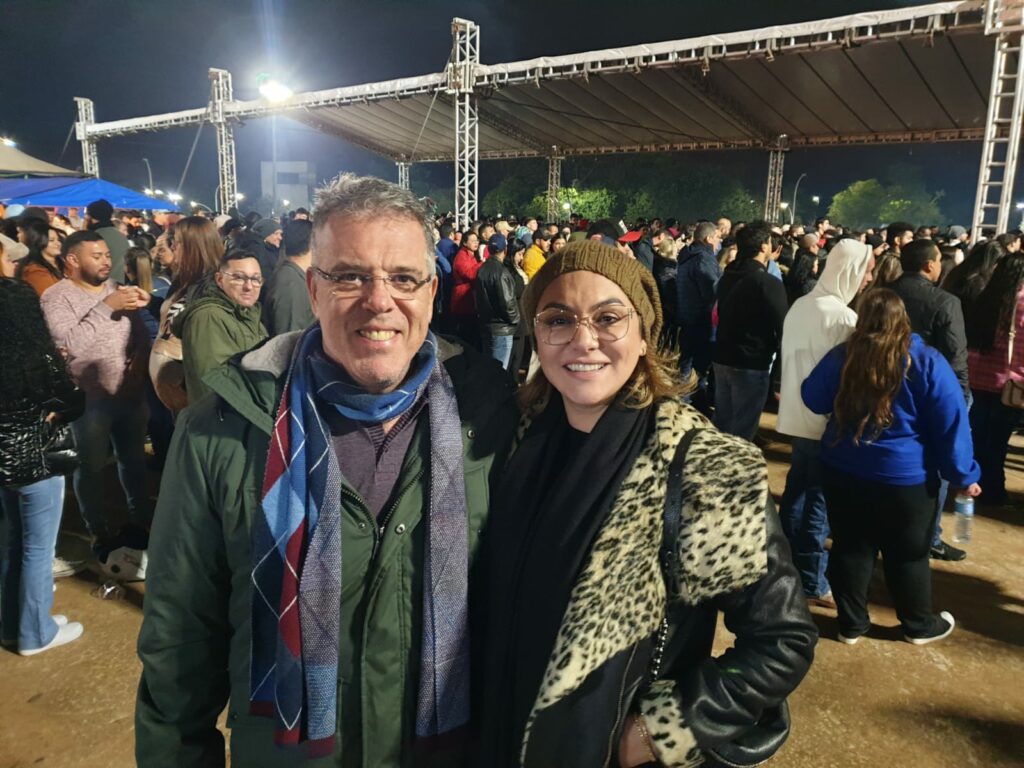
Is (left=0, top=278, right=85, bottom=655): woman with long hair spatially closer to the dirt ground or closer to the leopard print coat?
the dirt ground

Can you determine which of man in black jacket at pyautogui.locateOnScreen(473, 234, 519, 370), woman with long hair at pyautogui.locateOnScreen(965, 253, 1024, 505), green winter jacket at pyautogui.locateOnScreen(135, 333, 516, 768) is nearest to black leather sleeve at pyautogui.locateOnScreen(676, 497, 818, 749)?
green winter jacket at pyautogui.locateOnScreen(135, 333, 516, 768)

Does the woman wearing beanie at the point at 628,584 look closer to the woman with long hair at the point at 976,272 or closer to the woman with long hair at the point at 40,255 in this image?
the woman with long hair at the point at 976,272

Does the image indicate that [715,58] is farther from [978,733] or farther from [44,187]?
[44,187]

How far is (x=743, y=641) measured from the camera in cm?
133

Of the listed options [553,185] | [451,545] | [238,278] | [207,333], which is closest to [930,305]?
[451,545]

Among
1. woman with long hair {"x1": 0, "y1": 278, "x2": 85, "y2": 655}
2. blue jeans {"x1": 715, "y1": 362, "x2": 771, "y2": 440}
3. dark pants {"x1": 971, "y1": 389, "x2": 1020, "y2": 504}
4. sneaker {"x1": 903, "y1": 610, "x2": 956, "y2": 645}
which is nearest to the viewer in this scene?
woman with long hair {"x1": 0, "y1": 278, "x2": 85, "y2": 655}

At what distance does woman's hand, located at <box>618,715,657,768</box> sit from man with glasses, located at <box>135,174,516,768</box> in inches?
14.2

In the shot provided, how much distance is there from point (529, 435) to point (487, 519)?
221mm

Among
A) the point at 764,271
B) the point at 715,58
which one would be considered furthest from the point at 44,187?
the point at 764,271

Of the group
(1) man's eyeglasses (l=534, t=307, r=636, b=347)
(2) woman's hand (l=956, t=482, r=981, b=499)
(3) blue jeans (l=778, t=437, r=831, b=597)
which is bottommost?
(3) blue jeans (l=778, t=437, r=831, b=597)

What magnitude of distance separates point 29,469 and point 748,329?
15.5 feet

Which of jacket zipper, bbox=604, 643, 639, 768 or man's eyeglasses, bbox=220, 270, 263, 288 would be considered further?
man's eyeglasses, bbox=220, 270, 263, 288

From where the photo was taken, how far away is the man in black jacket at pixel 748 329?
5027mm

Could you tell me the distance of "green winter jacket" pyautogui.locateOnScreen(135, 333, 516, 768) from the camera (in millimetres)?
1362
